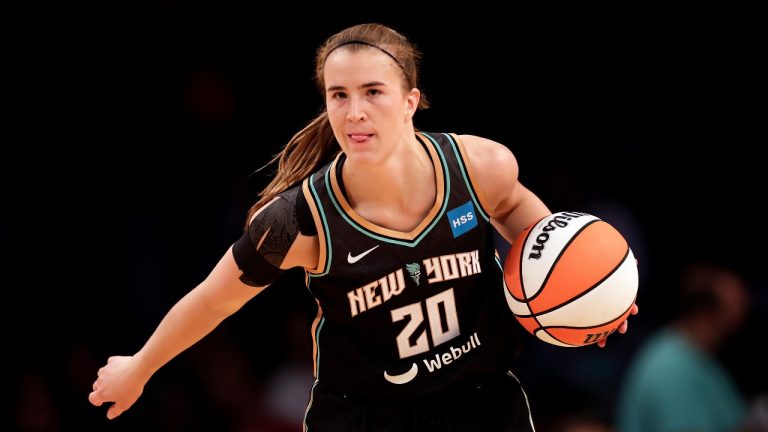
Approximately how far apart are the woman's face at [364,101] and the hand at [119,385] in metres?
1.09

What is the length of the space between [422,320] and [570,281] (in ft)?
1.55

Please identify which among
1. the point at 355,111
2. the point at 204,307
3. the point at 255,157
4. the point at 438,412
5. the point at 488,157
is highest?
the point at 355,111

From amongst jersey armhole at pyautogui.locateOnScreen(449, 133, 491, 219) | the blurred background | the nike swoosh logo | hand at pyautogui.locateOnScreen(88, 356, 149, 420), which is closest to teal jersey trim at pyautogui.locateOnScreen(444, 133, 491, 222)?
jersey armhole at pyautogui.locateOnScreen(449, 133, 491, 219)

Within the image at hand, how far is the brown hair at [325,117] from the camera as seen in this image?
331 cm

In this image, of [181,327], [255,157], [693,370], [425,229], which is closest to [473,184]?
[425,229]

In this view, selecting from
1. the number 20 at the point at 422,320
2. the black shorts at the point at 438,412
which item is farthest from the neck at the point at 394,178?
the black shorts at the point at 438,412

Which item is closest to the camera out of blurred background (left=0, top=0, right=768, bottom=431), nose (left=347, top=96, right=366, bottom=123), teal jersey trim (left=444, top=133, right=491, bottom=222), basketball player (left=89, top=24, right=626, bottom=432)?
nose (left=347, top=96, right=366, bottom=123)

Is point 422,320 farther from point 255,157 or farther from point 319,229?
point 255,157

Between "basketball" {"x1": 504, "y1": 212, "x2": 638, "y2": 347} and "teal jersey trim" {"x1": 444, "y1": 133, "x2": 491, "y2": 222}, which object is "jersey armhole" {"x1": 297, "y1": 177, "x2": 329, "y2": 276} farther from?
"basketball" {"x1": 504, "y1": 212, "x2": 638, "y2": 347}

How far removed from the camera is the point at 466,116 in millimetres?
7090

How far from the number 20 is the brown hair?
573 millimetres

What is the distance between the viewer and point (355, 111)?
10.6 ft

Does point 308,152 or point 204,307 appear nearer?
point 204,307

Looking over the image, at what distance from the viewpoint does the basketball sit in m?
3.35
